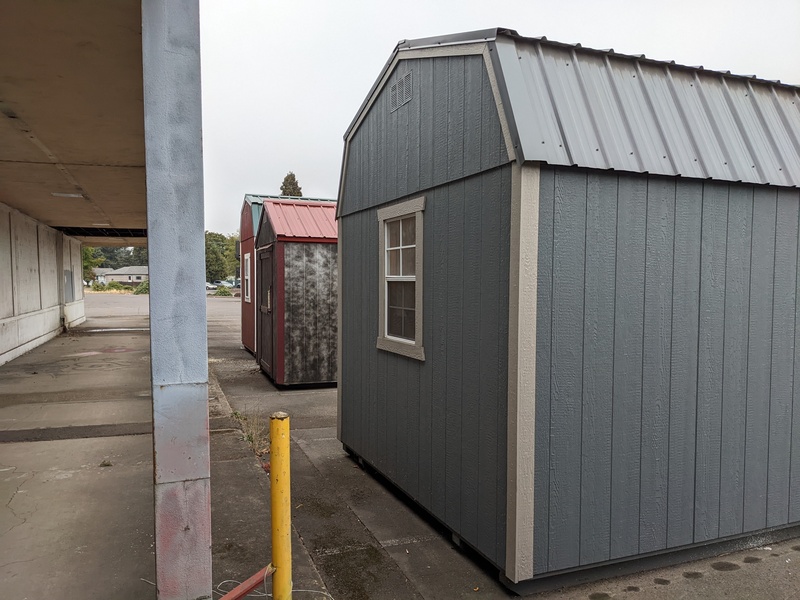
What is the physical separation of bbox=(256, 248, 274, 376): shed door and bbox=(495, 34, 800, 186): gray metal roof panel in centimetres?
714

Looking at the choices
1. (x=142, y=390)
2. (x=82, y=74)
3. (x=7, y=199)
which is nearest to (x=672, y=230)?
(x=82, y=74)

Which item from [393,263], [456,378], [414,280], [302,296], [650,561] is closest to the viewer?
[650,561]

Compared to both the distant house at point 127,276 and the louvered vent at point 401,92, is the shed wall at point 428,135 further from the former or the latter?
the distant house at point 127,276

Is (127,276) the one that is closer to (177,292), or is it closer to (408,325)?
(408,325)

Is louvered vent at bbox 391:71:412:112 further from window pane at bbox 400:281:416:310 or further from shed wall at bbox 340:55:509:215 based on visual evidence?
window pane at bbox 400:281:416:310

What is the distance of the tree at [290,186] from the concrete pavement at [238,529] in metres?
45.1

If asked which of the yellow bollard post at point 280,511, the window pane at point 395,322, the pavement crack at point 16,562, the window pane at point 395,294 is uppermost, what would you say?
the window pane at point 395,294

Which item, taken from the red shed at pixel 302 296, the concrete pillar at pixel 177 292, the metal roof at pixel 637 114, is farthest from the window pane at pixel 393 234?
the red shed at pixel 302 296

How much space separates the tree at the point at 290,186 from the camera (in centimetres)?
5119

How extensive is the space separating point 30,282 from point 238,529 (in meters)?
11.8

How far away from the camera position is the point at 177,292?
2732 mm

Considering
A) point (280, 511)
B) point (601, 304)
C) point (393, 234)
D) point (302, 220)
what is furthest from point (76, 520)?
point (302, 220)

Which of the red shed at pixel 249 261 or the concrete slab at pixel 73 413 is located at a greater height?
the red shed at pixel 249 261

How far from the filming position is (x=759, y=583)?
3555 millimetres
